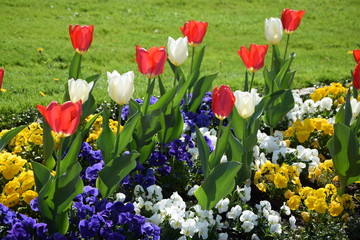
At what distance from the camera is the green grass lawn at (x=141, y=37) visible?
651cm

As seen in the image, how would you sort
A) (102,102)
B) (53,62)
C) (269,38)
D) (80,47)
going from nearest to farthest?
(80,47) < (269,38) < (102,102) < (53,62)

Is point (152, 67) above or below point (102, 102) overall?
above

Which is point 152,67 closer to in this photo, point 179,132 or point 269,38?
point 179,132

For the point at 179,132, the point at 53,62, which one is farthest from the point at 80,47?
the point at 53,62

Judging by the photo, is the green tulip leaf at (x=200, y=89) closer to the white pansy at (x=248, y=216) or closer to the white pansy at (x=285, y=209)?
the white pansy at (x=285, y=209)

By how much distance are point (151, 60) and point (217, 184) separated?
31.2 inches

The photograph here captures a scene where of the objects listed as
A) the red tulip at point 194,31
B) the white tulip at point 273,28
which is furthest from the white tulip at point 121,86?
the white tulip at point 273,28

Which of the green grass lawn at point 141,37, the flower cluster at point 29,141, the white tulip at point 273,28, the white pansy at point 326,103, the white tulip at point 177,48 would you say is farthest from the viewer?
the green grass lawn at point 141,37

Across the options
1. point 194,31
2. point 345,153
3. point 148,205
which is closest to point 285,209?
point 345,153

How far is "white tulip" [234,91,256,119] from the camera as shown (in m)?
3.14

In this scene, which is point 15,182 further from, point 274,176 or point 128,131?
point 274,176

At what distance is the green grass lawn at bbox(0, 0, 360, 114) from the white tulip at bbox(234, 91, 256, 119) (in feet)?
7.85

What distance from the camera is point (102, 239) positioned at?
2918 mm

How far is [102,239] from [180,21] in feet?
24.8
